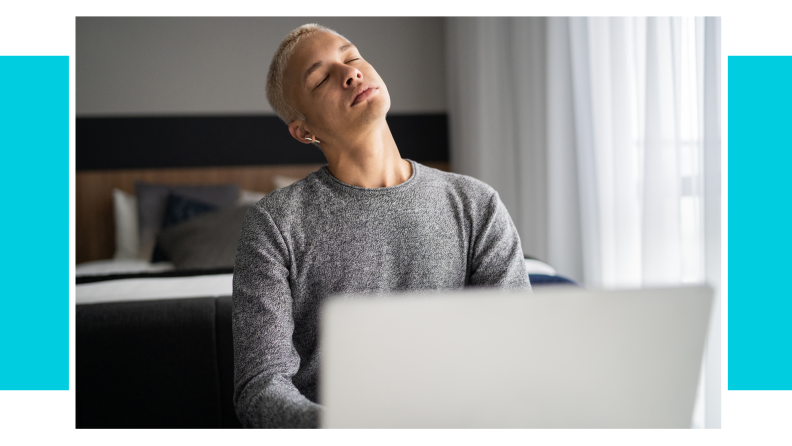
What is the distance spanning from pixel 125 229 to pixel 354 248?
10.2 ft

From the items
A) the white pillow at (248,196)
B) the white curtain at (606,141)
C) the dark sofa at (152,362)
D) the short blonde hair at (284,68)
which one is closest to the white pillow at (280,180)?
the white pillow at (248,196)

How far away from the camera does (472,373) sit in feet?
1.83

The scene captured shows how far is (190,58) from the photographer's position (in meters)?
3.91

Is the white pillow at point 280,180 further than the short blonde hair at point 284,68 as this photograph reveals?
Yes

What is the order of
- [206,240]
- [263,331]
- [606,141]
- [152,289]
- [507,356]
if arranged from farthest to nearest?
[206,240] → [606,141] → [152,289] → [263,331] → [507,356]

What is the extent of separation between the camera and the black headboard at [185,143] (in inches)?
152

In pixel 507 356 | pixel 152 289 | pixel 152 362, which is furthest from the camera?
pixel 152 289

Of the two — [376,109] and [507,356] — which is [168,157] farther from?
[507,356]

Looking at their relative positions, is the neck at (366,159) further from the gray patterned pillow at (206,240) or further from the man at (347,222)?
the gray patterned pillow at (206,240)

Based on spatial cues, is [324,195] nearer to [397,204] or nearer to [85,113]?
[397,204]

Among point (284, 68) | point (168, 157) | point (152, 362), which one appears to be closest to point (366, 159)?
point (284, 68)

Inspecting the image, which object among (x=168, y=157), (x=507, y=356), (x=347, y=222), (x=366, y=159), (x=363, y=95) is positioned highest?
(x=168, y=157)

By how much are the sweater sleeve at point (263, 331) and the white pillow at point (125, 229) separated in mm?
2985
